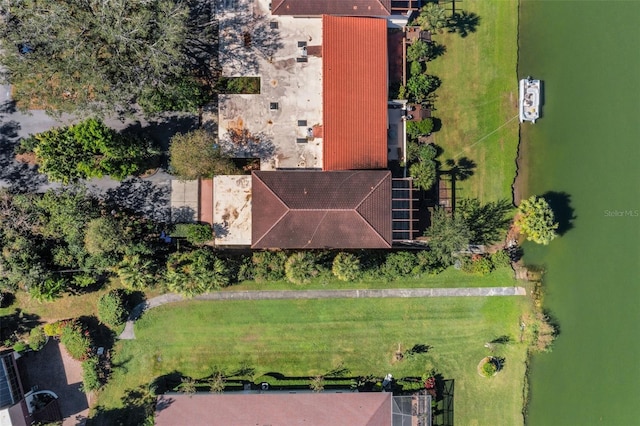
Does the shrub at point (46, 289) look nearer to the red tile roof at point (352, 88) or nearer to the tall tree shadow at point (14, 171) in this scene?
the tall tree shadow at point (14, 171)

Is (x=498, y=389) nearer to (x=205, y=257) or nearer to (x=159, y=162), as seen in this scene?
(x=205, y=257)

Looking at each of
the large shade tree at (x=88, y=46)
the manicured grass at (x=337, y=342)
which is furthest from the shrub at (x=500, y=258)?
the large shade tree at (x=88, y=46)

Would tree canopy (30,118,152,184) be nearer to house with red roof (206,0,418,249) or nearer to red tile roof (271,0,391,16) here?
house with red roof (206,0,418,249)

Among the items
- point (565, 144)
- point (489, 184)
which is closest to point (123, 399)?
point (489, 184)

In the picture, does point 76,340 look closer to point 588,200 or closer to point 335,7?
point 335,7

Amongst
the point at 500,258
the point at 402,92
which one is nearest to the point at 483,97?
the point at 402,92

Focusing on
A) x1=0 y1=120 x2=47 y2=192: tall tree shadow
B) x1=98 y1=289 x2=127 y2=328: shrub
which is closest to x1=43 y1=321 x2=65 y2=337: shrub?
x1=98 y1=289 x2=127 y2=328: shrub
